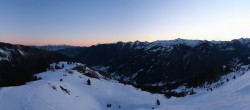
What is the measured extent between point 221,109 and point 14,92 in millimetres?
32147

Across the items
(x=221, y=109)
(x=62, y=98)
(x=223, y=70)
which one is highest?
(x=221, y=109)

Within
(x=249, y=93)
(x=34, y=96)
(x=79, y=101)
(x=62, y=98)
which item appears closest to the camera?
(x=249, y=93)

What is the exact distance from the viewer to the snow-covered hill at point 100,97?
120ft

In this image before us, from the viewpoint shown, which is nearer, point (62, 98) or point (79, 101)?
point (62, 98)

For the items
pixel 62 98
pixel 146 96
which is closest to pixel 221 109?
pixel 62 98

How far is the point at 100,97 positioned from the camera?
236 ft

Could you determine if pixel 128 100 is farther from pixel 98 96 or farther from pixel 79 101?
pixel 79 101

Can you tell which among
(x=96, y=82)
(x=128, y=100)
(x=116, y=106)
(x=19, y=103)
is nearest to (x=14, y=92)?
(x=19, y=103)

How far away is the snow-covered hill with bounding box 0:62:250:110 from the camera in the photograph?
36641 millimetres

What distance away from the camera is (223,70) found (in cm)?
18862

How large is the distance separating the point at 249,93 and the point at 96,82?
53274 millimetres

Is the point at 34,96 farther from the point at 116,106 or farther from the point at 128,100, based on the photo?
the point at 128,100

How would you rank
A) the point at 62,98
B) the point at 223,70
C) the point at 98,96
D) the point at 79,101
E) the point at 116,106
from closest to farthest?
the point at 62,98, the point at 79,101, the point at 116,106, the point at 98,96, the point at 223,70

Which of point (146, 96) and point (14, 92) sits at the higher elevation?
point (14, 92)
